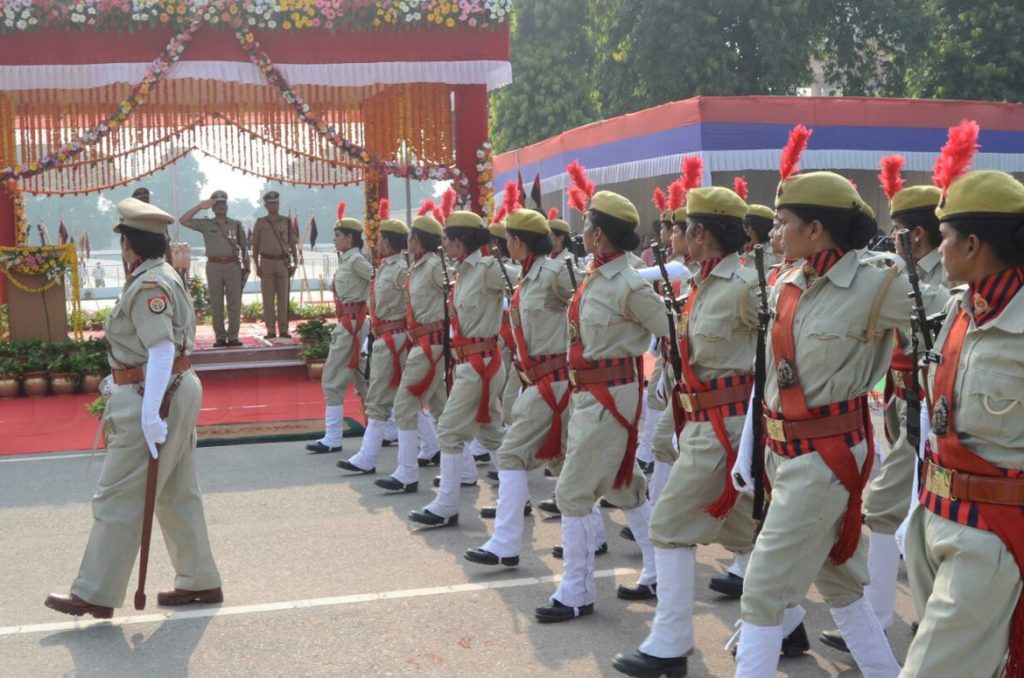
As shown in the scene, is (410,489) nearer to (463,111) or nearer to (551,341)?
(551,341)

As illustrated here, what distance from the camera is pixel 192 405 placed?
558 centimetres

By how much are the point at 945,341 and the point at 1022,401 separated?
11.9 inches

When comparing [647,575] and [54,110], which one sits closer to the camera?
[647,575]

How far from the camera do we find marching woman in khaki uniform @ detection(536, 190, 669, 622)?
17.6 ft

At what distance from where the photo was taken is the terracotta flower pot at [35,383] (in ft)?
41.9

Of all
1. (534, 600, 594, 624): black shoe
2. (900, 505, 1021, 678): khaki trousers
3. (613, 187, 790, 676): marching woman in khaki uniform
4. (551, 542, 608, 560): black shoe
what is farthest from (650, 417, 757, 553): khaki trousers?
(551, 542, 608, 560): black shoe

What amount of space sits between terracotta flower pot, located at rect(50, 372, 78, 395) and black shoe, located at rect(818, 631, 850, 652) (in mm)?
10052

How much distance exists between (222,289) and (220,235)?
729mm

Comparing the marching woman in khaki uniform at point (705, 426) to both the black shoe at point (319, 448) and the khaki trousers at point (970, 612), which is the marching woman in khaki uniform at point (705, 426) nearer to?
the khaki trousers at point (970, 612)

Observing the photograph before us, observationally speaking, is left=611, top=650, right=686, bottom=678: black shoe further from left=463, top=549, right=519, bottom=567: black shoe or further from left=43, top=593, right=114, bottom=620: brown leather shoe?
left=43, top=593, right=114, bottom=620: brown leather shoe

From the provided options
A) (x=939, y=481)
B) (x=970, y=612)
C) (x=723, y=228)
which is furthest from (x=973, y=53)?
(x=970, y=612)

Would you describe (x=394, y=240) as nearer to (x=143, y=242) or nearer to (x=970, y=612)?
(x=143, y=242)

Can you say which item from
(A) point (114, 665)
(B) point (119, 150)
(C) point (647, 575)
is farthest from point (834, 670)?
(B) point (119, 150)

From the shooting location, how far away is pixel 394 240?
9164 mm
